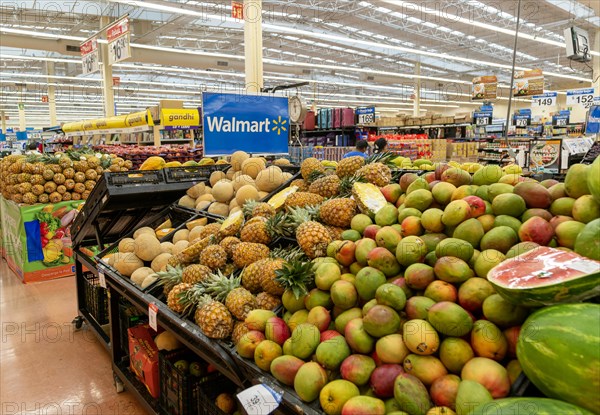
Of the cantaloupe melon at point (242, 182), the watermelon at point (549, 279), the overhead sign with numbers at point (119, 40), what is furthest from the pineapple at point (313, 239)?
the overhead sign with numbers at point (119, 40)

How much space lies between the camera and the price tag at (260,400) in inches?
55.2

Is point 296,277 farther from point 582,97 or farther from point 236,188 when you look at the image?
point 582,97

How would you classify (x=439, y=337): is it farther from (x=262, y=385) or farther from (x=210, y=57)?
(x=210, y=57)

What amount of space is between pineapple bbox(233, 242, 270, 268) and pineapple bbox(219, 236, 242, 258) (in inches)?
3.8

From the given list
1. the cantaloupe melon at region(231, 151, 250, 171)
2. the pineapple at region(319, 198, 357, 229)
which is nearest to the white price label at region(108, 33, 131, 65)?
the cantaloupe melon at region(231, 151, 250, 171)

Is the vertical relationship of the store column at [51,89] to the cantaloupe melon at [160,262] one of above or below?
above

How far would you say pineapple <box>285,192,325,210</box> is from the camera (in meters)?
2.47

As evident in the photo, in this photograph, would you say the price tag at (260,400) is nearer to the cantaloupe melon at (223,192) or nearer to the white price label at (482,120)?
the cantaloupe melon at (223,192)

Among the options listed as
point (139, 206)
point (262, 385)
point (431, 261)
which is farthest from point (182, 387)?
point (139, 206)

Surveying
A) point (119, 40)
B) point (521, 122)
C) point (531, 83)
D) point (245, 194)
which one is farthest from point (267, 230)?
point (521, 122)

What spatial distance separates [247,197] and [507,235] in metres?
1.91

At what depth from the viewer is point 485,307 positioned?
1.27 metres

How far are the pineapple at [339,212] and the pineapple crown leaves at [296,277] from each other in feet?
1.41

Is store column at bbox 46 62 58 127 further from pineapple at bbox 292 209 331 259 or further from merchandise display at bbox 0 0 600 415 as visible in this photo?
pineapple at bbox 292 209 331 259
